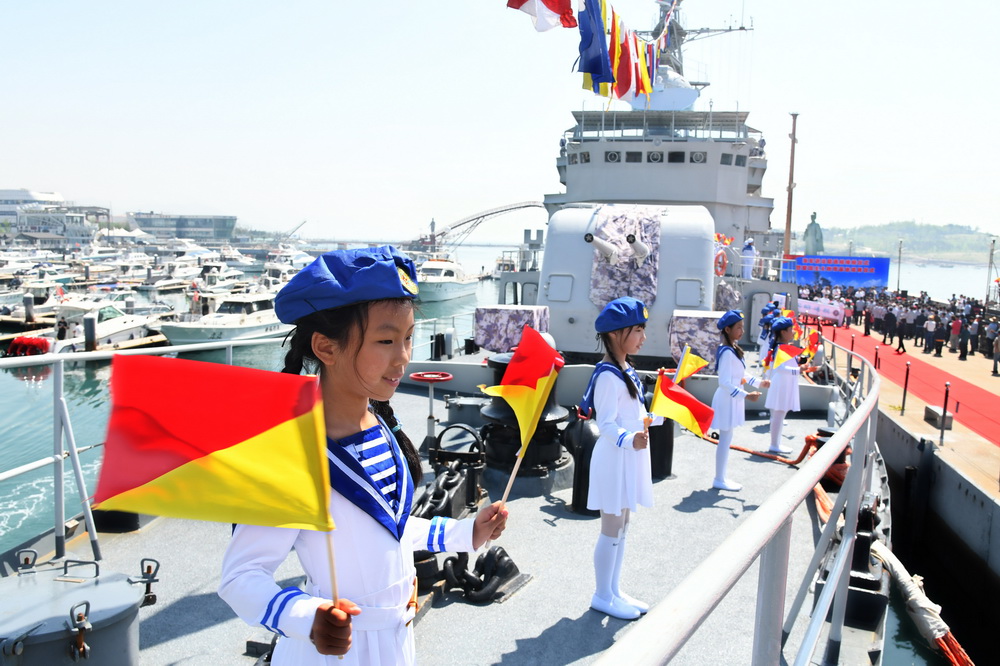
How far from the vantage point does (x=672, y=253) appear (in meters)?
10.2

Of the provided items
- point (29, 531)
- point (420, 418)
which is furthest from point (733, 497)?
point (29, 531)

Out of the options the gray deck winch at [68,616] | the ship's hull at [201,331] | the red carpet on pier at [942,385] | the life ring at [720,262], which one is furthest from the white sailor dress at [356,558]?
the ship's hull at [201,331]

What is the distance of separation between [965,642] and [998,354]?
12.6 metres

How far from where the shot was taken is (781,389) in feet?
24.5

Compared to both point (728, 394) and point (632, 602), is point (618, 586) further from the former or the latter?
point (728, 394)

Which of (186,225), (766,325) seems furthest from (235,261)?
(186,225)

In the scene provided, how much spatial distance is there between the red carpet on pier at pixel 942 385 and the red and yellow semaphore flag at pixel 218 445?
12.1m

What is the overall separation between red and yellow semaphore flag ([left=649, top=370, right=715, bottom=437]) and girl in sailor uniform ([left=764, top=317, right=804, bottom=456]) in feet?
11.2

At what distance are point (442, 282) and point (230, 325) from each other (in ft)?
85.6

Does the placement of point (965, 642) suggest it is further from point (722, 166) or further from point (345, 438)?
point (722, 166)

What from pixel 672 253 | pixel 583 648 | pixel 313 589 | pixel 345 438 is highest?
pixel 672 253

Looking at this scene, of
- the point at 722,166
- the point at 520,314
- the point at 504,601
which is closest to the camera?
the point at 504,601

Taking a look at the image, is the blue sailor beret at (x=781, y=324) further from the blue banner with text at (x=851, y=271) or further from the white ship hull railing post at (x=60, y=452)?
the blue banner with text at (x=851, y=271)

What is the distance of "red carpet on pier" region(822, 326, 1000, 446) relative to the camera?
1203cm
